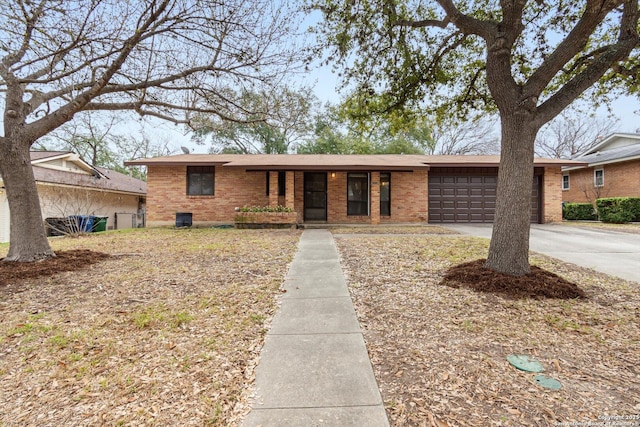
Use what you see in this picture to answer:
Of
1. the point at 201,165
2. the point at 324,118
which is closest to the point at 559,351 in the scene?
the point at 201,165

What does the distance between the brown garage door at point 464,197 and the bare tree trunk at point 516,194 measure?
384 inches

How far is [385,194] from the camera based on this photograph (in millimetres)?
14055

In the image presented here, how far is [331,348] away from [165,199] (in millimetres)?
13140

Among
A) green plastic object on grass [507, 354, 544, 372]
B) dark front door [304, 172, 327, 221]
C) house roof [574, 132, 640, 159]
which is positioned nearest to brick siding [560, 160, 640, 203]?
house roof [574, 132, 640, 159]

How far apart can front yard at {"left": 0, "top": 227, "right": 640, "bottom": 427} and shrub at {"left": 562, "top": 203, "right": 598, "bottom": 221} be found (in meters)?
14.9

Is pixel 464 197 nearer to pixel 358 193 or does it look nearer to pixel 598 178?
pixel 358 193

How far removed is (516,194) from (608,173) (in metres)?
18.8

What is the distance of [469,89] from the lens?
7.19 meters

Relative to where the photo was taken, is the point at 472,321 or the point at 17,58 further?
the point at 17,58

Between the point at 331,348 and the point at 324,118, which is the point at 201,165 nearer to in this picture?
the point at 331,348

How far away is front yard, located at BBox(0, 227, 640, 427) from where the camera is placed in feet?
6.43

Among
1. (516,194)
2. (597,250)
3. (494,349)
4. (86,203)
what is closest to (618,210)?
(597,250)

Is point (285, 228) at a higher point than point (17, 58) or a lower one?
lower

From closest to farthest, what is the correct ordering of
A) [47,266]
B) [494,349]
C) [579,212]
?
[494,349] → [47,266] → [579,212]
